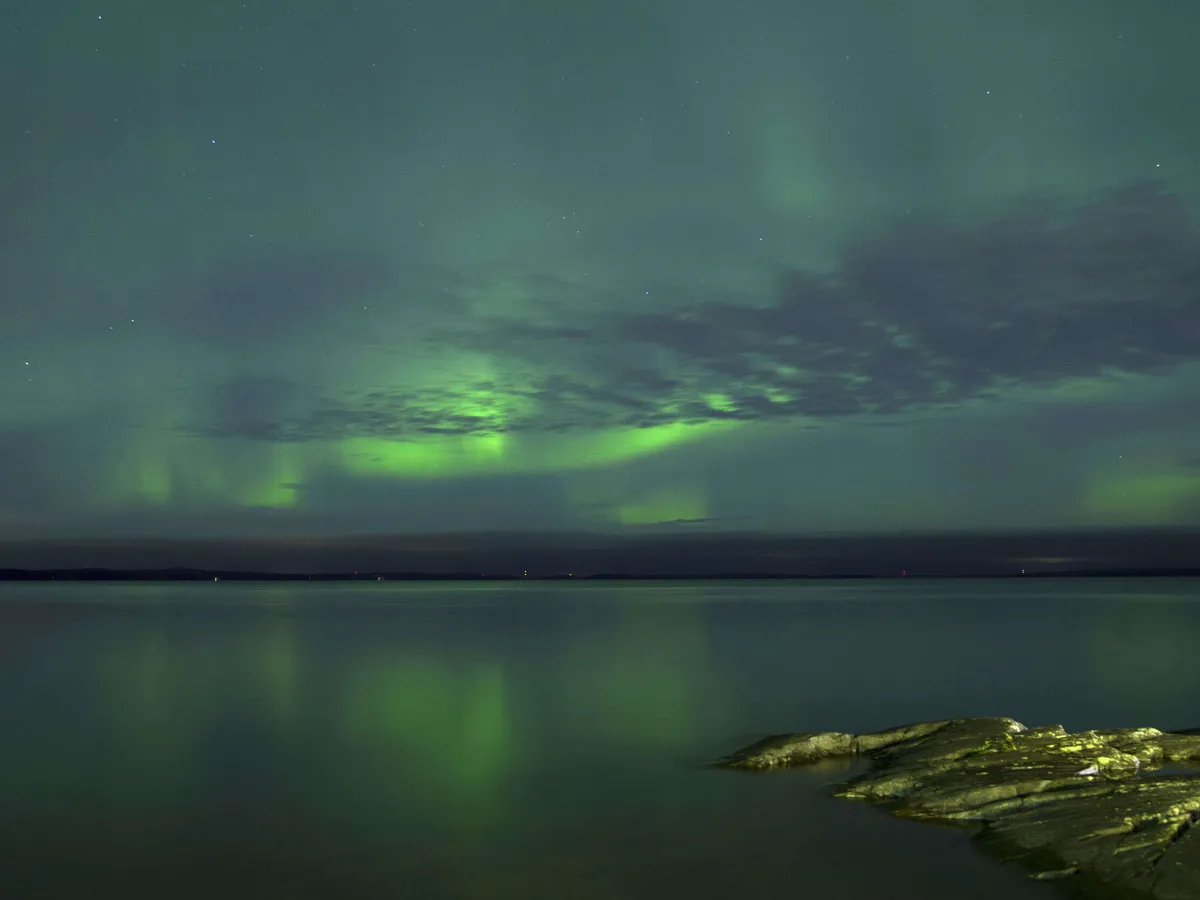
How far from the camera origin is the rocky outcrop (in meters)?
15.3

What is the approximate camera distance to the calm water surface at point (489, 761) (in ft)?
57.5

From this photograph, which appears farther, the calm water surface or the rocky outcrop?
the calm water surface

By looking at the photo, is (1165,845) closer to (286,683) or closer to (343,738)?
(343,738)

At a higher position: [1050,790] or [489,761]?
[1050,790]

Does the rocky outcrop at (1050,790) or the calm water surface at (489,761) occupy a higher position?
the rocky outcrop at (1050,790)

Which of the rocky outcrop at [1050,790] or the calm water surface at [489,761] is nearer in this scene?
the rocky outcrop at [1050,790]

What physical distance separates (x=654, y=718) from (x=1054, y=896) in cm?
2240

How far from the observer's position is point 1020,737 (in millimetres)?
23391

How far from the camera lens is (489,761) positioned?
94.1ft

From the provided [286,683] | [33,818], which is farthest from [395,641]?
[33,818]

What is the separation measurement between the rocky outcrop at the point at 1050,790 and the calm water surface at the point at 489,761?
876mm

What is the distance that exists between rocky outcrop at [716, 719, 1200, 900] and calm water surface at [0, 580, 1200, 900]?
88 centimetres

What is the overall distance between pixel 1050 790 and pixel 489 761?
1595cm

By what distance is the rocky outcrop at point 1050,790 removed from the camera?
50.1ft
